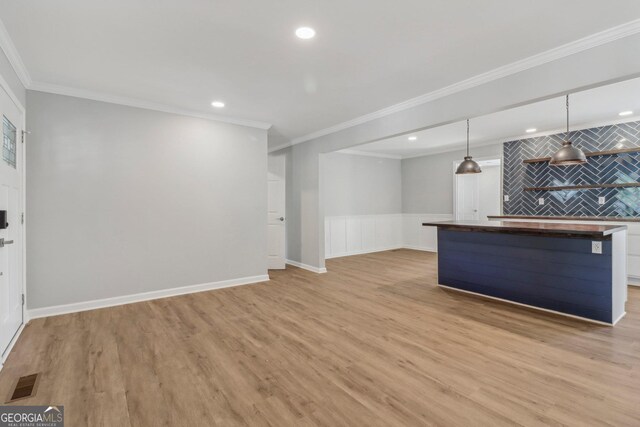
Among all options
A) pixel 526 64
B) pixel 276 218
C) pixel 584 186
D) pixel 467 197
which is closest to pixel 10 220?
pixel 276 218

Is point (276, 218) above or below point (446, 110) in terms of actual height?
below

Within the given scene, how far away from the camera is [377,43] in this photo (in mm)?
2605

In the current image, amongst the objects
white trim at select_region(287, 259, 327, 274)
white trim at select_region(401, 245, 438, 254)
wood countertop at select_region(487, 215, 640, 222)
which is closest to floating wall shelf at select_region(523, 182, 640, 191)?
wood countertop at select_region(487, 215, 640, 222)

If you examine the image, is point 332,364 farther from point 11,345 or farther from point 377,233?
point 377,233

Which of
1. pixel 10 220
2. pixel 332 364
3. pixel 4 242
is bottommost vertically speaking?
pixel 332 364

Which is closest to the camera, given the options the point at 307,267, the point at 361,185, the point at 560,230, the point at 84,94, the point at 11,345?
the point at 11,345

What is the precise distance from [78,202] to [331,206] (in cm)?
488

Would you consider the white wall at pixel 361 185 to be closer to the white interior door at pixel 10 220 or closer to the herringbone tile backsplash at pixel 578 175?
the herringbone tile backsplash at pixel 578 175

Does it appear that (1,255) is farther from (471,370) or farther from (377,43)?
(471,370)

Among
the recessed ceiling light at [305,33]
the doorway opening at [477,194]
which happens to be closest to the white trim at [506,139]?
the doorway opening at [477,194]

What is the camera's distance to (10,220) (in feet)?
9.20

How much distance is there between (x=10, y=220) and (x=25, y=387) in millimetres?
1560

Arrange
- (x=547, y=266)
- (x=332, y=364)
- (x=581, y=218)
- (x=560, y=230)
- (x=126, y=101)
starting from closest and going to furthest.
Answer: (x=332, y=364), (x=560, y=230), (x=547, y=266), (x=126, y=101), (x=581, y=218)

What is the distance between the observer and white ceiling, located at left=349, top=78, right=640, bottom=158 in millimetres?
3895
